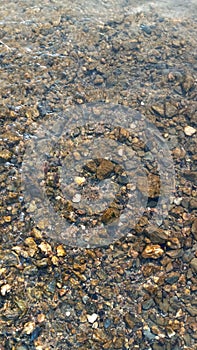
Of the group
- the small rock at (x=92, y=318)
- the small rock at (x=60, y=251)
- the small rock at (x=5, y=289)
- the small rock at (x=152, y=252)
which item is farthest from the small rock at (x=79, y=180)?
the small rock at (x=92, y=318)

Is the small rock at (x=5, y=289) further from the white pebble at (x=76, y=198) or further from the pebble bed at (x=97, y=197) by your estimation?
the white pebble at (x=76, y=198)

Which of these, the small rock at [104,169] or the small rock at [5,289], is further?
the small rock at [104,169]

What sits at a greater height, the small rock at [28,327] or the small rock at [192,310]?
the small rock at [192,310]

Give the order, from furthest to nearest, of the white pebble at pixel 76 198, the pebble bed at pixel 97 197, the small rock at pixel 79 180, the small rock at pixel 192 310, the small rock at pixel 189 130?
the small rock at pixel 189 130, the small rock at pixel 79 180, the white pebble at pixel 76 198, the small rock at pixel 192 310, the pebble bed at pixel 97 197

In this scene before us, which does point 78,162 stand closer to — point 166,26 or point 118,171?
point 118,171

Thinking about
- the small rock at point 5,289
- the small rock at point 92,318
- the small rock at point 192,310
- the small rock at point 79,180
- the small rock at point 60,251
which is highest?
the small rock at point 79,180

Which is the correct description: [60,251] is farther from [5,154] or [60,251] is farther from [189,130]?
[189,130]

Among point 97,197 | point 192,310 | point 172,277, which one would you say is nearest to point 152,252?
point 172,277

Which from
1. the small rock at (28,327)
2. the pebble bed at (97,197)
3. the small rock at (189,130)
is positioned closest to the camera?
the small rock at (28,327)
